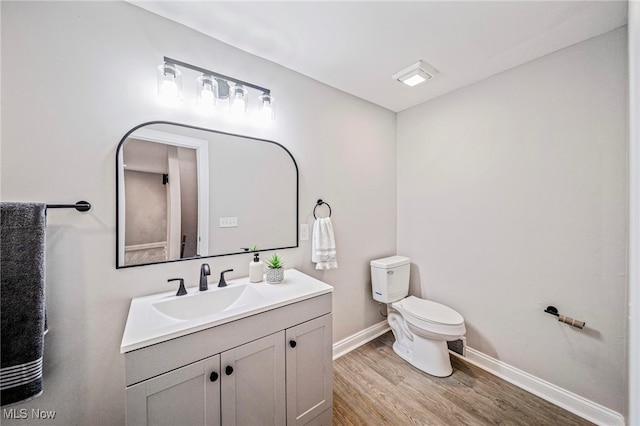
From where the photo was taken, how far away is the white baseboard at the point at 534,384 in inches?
55.9

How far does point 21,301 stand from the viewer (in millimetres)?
885

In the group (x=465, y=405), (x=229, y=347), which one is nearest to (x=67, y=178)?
(x=229, y=347)

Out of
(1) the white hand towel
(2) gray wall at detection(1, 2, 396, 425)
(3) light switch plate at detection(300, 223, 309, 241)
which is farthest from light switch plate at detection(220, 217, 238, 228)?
(1) the white hand towel

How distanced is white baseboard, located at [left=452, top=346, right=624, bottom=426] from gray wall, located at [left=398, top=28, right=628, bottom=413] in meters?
0.05

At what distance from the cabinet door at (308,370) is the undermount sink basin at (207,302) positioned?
0.31 m

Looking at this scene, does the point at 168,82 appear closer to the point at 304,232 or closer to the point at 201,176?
the point at 201,176

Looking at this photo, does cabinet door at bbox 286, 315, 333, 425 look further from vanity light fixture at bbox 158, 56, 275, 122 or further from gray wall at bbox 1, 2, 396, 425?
vanity light fixture at bbox 158, 56, 275, 122

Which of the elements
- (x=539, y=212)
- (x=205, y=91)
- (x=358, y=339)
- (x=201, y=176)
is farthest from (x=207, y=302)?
(x=539, y=212)

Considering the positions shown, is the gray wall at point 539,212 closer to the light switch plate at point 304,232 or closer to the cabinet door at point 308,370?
the light switch plate at point 304,232

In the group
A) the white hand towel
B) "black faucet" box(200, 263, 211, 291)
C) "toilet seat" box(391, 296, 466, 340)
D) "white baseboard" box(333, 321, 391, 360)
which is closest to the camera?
"black faucet" box(200, 263, 211, 291)

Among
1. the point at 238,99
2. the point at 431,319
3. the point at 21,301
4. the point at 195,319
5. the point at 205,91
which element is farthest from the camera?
the point at 431,319

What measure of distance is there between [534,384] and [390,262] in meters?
1.28

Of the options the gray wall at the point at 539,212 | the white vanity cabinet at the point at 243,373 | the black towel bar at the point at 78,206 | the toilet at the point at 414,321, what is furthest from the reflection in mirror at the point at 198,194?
the gray wall at the point at 539,212

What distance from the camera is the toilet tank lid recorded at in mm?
2168
